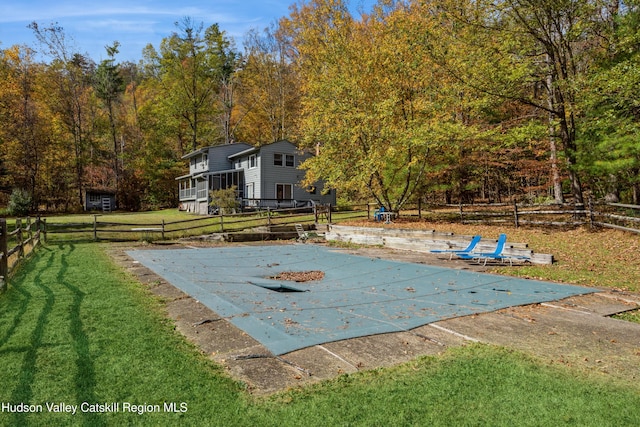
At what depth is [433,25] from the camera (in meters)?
15.7

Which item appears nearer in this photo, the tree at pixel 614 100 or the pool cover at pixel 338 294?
the pool cover at pixel 338 294

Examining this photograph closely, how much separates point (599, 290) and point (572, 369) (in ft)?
13.8

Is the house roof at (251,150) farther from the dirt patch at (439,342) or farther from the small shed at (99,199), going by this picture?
the dirt patch at (439,342)

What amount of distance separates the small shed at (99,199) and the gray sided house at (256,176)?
388 inches

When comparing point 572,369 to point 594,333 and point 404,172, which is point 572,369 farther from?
point 404,172

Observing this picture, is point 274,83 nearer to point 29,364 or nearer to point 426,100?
point 426,100

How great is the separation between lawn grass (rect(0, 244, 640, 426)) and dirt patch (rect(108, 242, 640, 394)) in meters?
0.19

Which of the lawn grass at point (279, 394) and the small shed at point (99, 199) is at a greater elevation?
the small shed at point (99, 199)

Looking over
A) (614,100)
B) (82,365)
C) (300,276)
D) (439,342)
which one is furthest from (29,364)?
(614,100)

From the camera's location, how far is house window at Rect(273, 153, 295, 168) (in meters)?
29.8

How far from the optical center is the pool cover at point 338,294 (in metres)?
4.86

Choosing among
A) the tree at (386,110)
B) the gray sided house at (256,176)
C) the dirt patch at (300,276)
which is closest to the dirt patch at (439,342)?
the dirt patch at (300,276)

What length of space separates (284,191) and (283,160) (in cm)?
243

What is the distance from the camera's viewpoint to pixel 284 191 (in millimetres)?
30391
